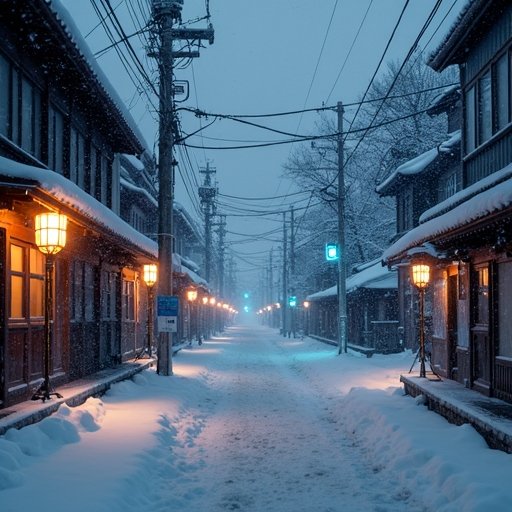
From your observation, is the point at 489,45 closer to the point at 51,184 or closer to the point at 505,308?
the point at 505,308

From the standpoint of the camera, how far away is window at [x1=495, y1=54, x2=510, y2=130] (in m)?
→ 11.3

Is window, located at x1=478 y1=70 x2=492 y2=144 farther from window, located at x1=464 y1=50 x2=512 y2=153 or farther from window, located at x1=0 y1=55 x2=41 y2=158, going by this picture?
window, located at x1=0 y1=55 x2=41 y2=158

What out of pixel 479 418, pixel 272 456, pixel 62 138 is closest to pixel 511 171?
pixel 479 418

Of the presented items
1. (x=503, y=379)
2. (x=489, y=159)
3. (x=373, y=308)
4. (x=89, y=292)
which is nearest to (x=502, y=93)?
(x=489, y=159)

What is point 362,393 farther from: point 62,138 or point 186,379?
point 62,138

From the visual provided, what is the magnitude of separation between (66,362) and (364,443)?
6.95 metres

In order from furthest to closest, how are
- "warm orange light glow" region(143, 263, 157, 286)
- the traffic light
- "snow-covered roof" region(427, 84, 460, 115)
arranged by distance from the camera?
the traffic light < "snow-covered roof" region(427, 84, 460, 115) < "warm orange light glow" region(143, 263, 157, 286)

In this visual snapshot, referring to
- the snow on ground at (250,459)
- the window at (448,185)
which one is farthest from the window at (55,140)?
the window at (448,185)

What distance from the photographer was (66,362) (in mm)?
13625

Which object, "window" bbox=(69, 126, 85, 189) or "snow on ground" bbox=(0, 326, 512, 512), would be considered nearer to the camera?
"snow on ground" bbox=(0, 326, 512, 512)

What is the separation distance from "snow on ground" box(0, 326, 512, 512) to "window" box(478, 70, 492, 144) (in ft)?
17.9

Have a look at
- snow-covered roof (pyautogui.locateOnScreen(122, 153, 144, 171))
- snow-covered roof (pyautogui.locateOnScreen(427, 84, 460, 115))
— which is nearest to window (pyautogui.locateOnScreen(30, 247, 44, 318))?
snow-covered roof (pyautogui.locateOnScreen(122, 153, 144, 171))

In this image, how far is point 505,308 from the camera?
10852 millimetres

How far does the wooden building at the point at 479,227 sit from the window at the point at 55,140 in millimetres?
7655
